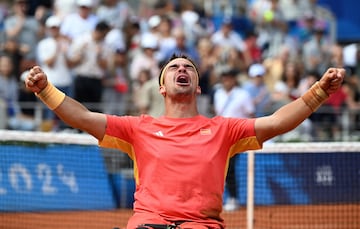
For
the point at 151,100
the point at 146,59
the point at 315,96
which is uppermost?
the point at 146,59

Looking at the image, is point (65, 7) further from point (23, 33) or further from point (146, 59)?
point (146, 59)

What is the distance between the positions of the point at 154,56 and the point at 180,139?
31.9ft

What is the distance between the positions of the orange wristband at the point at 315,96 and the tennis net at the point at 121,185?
15.3 feet

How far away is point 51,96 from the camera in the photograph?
6.78 metres

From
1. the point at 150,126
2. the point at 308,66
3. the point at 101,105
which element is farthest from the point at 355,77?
the point at 150,126

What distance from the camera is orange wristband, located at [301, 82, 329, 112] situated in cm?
677

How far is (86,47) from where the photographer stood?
1580 cm

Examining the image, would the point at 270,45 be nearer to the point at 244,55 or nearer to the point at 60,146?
the point at 244,55

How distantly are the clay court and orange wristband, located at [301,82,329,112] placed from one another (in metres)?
5.20

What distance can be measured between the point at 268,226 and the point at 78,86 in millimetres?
5086

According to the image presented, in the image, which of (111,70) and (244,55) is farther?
(244,55)

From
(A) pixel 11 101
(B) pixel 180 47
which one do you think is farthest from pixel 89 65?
(B) pixel 180 47

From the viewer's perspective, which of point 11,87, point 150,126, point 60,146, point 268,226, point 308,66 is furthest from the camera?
point 308,66

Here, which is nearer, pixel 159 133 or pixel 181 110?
pixel 159 133
